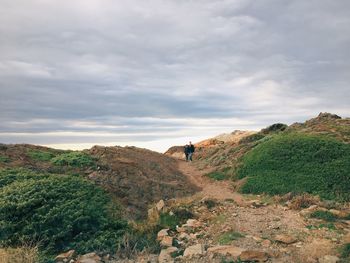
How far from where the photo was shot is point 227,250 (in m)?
10.0

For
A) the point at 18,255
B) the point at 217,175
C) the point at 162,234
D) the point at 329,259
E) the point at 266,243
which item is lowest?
the point at 329,259

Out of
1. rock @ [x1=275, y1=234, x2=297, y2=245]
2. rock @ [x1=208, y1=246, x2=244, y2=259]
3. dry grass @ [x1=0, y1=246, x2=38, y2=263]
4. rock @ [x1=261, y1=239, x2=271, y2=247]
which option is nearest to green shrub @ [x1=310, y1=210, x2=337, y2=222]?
rock @ [x1=275, y1=234, x2=297, y2=245]

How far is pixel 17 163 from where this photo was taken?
21109mm

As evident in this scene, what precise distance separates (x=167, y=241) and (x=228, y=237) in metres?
1.81

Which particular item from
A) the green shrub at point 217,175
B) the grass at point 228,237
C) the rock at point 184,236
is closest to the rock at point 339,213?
the grass at point 228,237

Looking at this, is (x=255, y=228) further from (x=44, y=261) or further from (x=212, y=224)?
(x=44, y=261)

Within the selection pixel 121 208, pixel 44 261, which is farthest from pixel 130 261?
pixel 121 208

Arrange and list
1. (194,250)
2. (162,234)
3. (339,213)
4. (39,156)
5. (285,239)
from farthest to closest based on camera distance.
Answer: (39,156) < (339,213) < (162,234) < (285,239) < (194,250)

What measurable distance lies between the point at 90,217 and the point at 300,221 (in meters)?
7.06

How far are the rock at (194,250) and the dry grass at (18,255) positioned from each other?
3.74 meters

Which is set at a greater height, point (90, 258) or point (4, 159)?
point (4, 159)

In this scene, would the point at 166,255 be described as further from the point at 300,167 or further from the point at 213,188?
the point at 300,167

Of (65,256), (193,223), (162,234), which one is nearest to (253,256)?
(162,234)

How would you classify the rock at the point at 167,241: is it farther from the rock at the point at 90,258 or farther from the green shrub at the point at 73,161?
the green shrub at the point at 73,161
